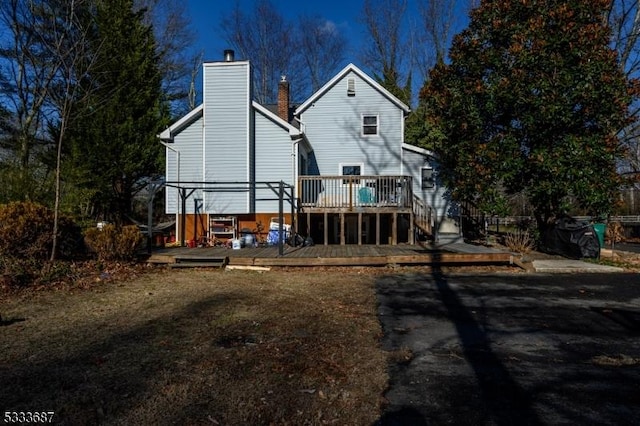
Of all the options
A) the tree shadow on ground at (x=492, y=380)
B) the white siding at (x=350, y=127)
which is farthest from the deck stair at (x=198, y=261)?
the white siding at (x=350, y=127)

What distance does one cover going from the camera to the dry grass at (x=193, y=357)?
277 centimetres

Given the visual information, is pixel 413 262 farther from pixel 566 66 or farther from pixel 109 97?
pixel 109 97

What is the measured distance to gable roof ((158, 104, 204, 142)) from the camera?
1377cm

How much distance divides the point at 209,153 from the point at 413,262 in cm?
778

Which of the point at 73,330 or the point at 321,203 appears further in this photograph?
the point at 321,203

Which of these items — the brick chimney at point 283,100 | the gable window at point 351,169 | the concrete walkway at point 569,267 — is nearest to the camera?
the concrete walkway at point 569,267

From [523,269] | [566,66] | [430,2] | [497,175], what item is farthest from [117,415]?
[430,2]

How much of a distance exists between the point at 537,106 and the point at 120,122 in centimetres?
1523

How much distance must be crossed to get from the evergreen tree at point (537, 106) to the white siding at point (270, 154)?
5.37 m

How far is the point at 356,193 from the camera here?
1370cm

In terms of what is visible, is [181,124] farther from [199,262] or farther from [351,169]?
[351,169]

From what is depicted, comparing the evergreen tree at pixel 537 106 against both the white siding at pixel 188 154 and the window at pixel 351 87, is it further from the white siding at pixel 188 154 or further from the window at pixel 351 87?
the white siding at pixel 188 154

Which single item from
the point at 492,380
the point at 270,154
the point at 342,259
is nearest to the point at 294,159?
the point at 270,154

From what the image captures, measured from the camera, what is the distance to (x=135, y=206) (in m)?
22.7
